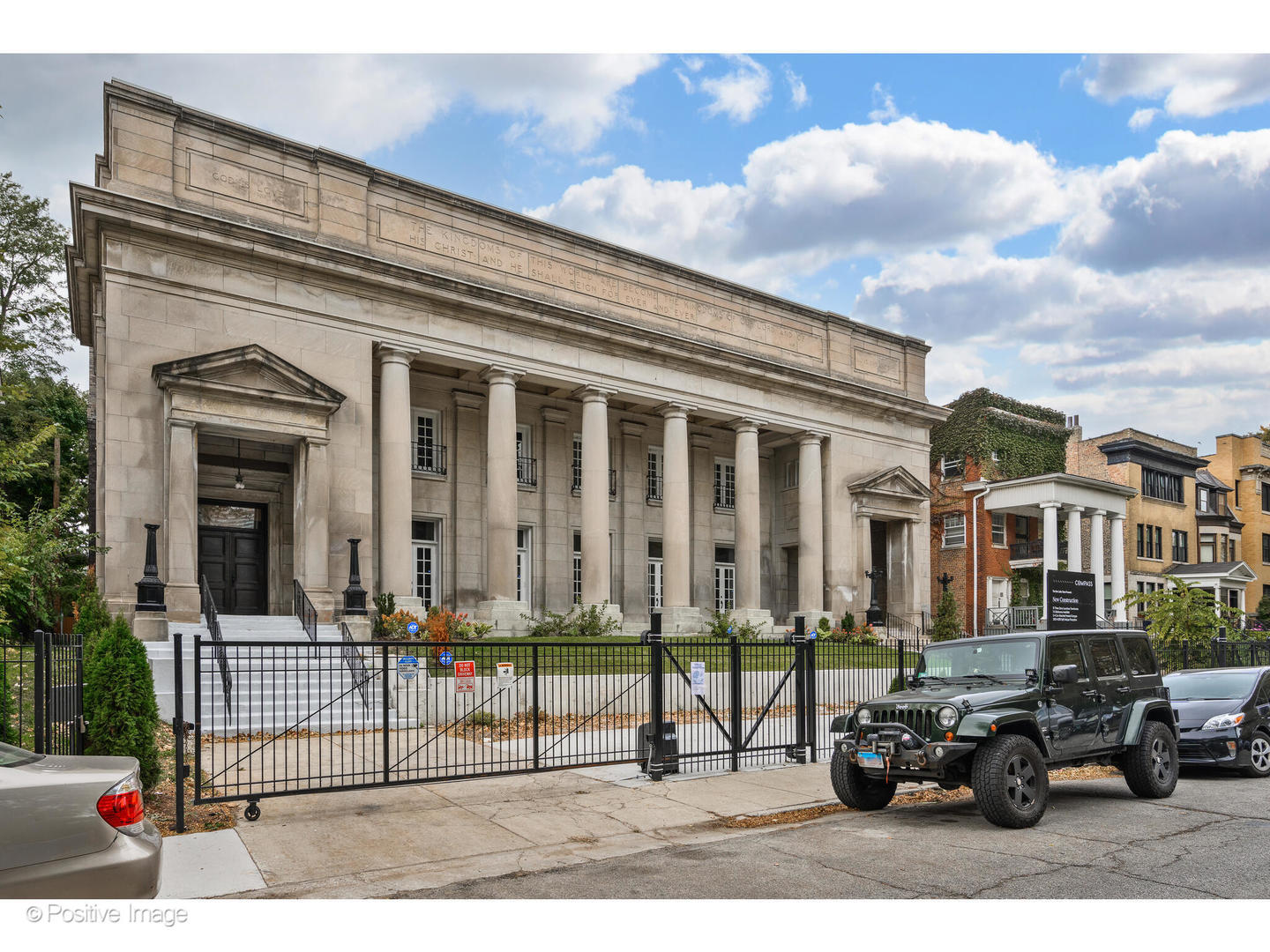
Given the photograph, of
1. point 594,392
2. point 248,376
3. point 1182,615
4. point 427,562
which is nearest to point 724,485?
point 594,392

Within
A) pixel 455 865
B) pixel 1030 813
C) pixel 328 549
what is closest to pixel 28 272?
pixel 328 549

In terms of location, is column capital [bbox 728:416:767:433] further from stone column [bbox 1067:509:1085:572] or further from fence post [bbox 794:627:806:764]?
fence post [bbox 794:627:806:764]

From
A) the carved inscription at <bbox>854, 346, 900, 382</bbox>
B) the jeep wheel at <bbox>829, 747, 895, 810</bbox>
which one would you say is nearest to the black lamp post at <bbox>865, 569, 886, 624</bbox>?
the carved inscription at <bbox>854, 346, 900, 382</bbox>

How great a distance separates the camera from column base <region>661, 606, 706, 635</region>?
1280 inches

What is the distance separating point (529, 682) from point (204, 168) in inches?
623

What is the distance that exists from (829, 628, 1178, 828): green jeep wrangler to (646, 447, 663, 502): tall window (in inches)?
1000

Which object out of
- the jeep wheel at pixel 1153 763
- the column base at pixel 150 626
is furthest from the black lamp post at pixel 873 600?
the jeep wheel at pixel 1153 763

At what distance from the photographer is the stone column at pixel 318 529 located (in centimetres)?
2478

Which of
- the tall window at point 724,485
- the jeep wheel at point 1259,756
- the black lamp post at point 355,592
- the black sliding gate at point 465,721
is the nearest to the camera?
the black sliding gate at point 465,721

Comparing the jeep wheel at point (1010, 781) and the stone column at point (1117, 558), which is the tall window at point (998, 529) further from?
the jeep wheel at point (1010, 781)

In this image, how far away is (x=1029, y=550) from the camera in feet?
157

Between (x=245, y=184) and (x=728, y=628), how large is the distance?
19709mm

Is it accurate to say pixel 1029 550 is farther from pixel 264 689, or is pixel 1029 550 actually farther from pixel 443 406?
pixel 264 689

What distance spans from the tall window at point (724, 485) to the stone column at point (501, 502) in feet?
38.9
